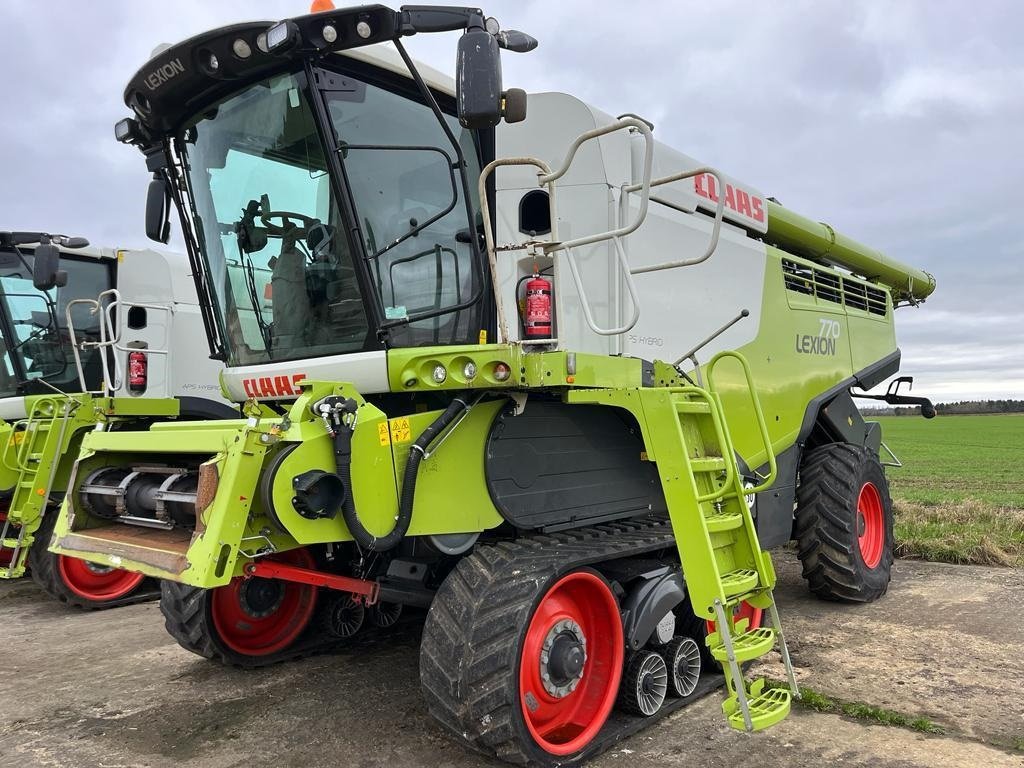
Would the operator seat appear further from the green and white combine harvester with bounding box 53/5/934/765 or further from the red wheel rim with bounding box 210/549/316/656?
the red wheel rim with bounding box 210/549/316/656

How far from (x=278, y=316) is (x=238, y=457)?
4.03ft

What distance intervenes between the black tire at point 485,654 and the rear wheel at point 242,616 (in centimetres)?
140

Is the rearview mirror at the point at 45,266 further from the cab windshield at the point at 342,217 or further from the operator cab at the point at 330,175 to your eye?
the cab windshield at the point at 342,217

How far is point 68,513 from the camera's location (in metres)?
3.62

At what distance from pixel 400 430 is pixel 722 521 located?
1.43 m

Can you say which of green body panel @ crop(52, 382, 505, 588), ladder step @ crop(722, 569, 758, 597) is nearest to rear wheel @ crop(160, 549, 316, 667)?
green body panel @ crop(52, 382, 505, 588)

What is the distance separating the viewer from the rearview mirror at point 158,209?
168 inches

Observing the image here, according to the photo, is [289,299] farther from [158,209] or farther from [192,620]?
[192,620]

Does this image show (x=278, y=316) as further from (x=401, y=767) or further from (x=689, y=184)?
(x=689, y=184)

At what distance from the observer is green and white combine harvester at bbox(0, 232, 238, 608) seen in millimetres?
6219

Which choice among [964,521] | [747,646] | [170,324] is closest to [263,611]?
[747,646]

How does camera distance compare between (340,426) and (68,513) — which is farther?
(68,513)

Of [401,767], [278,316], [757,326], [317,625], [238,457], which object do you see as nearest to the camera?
[238,457]

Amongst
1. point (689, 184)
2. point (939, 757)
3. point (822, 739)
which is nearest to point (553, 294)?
point (689, 184)
